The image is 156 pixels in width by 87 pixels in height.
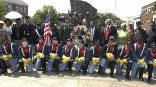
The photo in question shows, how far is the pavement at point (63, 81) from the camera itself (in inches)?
456

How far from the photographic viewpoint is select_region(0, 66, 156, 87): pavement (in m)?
11.6

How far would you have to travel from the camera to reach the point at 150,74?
12.2 metres

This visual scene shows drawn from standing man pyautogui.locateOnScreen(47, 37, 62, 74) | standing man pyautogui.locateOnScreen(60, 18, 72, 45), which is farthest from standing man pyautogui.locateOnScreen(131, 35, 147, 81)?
standing man pyautogui.locateOnScreen(60, 18, 72, 45)

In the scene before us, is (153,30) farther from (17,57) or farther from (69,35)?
(17,57)

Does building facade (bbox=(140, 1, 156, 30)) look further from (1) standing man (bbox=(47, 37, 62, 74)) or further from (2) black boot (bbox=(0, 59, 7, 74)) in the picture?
(2) black boot (bbox=(0, 59, 7, 74))

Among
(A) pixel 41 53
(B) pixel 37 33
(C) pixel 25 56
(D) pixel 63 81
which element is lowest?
(D) pixel 63 81

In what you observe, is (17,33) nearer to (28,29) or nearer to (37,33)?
(28,29)

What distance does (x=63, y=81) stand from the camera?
12.0 metres

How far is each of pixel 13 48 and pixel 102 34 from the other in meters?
3.52

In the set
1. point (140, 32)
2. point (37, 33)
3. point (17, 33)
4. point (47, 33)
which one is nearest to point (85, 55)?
point (47, 33)

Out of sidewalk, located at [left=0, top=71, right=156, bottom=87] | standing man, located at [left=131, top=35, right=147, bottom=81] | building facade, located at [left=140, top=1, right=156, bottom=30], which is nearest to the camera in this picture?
sidewalk, located at [left=0, top=71, right=156, bottom=87]

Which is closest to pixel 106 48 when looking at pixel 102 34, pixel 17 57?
pixel 102 34

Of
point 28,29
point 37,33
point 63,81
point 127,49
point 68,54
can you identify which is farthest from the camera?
point 37,33

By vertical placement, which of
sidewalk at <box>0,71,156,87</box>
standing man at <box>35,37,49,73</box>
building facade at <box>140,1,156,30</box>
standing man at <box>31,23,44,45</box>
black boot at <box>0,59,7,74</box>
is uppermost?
building facade at <box>140,1,156,30</box>
